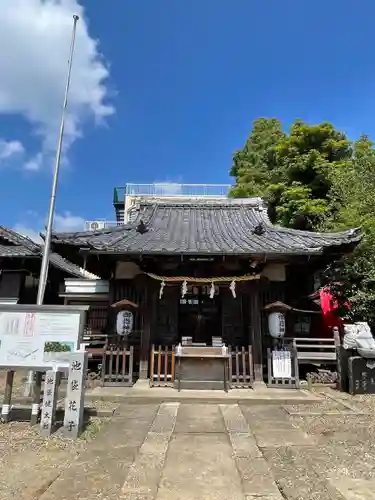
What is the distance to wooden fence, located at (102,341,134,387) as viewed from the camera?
8.99 meters

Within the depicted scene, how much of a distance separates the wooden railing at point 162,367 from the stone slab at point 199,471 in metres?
3.78

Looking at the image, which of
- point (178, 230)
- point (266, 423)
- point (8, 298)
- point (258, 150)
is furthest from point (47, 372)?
point (258, 150)

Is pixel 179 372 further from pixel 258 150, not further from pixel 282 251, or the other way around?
pixel 258 150

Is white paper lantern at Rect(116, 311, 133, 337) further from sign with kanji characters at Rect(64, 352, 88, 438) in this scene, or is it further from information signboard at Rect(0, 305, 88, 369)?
sign with kanji characters at Rect(64, 352, 88, 438)

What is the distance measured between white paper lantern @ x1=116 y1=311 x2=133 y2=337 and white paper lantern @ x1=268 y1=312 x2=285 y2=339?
12.6 feet

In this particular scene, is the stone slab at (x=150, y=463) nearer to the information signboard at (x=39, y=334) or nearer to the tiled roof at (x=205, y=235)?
the information signboard at (x=39, y=334)

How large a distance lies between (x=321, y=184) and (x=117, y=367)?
16.3 meters

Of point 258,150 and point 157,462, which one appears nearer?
point 157,462

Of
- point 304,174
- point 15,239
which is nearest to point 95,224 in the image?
point 15,239

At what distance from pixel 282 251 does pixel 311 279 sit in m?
4.16

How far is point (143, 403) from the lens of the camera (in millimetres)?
7621

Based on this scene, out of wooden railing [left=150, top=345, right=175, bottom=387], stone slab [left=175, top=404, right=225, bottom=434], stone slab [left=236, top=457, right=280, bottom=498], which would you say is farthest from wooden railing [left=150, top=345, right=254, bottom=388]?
stone slab [left=236, top=457, right=280, bottom=498]

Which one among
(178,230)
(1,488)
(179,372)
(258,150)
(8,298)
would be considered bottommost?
(1,488)

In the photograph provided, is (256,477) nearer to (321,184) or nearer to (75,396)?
(75,396)
